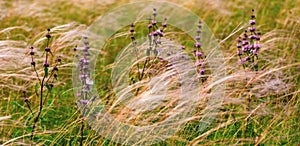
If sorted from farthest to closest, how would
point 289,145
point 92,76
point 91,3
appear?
point 91,3, point 92,76, point 289,145

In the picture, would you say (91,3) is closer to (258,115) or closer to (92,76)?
(92,76)

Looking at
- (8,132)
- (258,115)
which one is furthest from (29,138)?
(258,115)

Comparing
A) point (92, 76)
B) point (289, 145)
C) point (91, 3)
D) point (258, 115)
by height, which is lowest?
point (289, 145)

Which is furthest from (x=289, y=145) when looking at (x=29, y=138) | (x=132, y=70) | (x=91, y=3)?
(x=91, y=3)

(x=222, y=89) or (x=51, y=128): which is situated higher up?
(x=222, y=89)

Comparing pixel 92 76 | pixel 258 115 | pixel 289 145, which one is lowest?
pixel 289 145

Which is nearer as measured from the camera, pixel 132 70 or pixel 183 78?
pixel 183 78

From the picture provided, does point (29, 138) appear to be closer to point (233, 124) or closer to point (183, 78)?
point (183, 78)

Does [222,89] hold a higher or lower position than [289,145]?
higher

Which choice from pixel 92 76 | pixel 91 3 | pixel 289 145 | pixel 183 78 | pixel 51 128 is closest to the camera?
pixel 289 145
